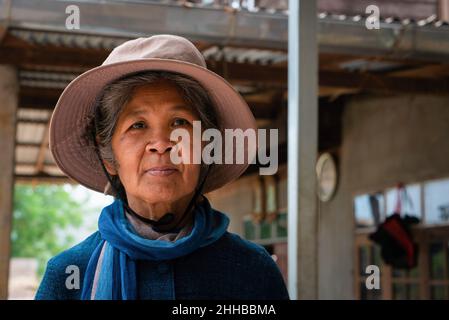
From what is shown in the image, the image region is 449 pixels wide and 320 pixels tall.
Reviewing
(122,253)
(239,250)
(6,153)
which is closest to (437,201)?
(6,153)

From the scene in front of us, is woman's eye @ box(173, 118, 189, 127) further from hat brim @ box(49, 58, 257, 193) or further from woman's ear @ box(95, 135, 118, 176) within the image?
woman's ear @ box(95, 135, 118, 176)

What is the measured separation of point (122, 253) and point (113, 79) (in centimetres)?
40

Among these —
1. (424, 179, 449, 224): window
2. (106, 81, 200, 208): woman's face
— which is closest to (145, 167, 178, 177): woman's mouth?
(106, 81, 200, 208): woman's face

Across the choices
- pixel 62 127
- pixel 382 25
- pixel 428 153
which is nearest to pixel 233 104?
pixel 62 127

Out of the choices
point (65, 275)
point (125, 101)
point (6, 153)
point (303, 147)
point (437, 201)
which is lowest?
point (65, 275)

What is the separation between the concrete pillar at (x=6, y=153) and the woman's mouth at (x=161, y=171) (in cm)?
483

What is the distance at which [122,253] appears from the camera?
4.99 ft

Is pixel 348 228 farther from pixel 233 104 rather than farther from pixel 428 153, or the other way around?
pixel 233 104

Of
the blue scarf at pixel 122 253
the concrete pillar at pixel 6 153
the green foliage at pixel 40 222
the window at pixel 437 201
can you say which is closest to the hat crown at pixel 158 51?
the blue scarf at pixel 122 253

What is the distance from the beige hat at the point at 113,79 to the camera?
5.25 ft

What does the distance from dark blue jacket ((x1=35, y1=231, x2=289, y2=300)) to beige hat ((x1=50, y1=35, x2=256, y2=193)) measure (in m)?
0.21

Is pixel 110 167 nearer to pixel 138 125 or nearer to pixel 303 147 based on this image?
pixel 138 125

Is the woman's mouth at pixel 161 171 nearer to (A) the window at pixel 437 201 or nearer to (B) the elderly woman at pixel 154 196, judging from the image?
(B) the elderly woman at pixel 154 196
